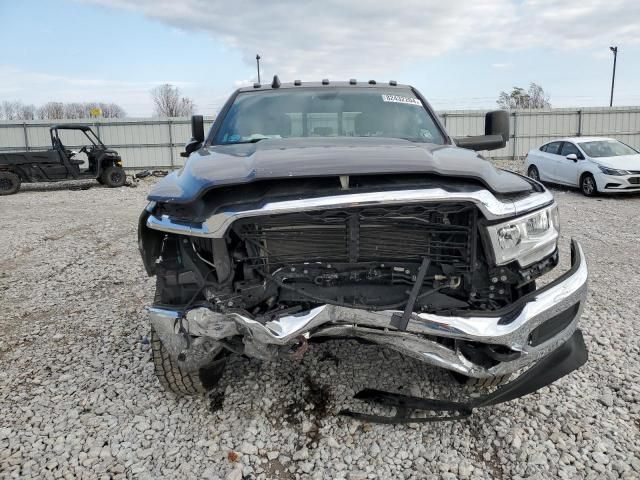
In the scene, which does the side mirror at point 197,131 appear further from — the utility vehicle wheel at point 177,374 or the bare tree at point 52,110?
the bare tree at point 52,110

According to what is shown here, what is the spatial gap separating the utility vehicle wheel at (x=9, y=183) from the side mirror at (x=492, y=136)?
13649 millimetres

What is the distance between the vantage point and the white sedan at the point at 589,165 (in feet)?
35.7

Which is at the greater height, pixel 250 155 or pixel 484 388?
pixel 250 155

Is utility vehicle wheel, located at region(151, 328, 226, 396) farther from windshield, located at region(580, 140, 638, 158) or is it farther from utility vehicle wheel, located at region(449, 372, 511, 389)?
windshield, located at region(580, 140, 638, 158)

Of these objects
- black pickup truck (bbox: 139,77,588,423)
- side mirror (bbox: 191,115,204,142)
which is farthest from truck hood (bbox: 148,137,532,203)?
side mirror (bbox: 191,115,204,142)

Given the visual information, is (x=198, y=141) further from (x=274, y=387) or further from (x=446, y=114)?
(x=446, y=114)

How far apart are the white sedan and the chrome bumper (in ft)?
33.3

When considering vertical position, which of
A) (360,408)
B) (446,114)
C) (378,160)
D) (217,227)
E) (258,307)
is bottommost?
(360,408)

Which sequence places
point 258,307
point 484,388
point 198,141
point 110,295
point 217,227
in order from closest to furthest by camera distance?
point 217,227
point 258,307
point 484,388
point 198,141
point 110,295

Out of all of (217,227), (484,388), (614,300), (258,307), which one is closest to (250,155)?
(217,227)

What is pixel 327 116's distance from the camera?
3646 millimetres

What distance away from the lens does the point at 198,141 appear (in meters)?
3.93

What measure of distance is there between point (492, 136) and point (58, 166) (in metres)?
13.6

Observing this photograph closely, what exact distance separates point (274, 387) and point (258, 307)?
2.79 ft
